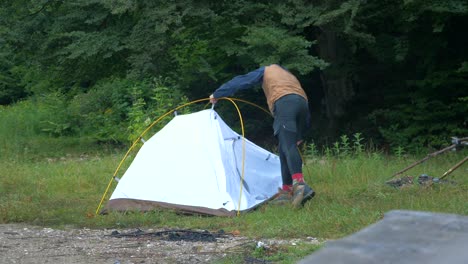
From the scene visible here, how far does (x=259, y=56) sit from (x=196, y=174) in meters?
5.70

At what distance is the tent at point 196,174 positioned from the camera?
966 cm

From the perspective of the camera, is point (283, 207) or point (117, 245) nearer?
point (117, 245)

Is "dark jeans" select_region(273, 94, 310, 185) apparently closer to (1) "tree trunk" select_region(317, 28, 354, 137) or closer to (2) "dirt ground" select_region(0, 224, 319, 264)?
(2) "dirt ground" select_region(0, 224, 319, 264)

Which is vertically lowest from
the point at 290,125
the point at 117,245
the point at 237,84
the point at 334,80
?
the point at 117,245

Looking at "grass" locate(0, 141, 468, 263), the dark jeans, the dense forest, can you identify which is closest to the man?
the dark jeans

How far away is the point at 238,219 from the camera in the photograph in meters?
9.11

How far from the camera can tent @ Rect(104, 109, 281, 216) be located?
31.7 ft

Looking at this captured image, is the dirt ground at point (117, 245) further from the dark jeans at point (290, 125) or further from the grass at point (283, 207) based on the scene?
the dark jeans at point (290, 125)

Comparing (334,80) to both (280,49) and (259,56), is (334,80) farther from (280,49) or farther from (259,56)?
(280,49)

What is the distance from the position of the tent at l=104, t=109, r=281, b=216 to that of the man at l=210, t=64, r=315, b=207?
0.41 meters

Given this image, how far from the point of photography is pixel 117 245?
795 centimetres

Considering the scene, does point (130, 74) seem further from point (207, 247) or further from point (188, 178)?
point (207, 247)

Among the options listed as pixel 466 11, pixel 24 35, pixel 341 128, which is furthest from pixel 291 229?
pixel 24 35

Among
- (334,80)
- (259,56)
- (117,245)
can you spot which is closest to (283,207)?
(117,245)
